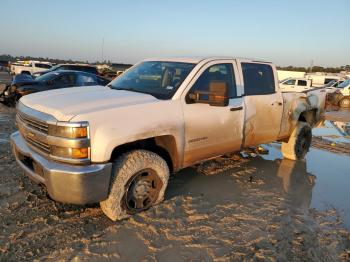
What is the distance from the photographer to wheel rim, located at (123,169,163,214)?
384 cm

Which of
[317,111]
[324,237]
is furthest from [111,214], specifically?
[317,111]

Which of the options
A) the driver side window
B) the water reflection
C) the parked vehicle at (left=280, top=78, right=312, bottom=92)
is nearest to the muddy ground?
the water reflection

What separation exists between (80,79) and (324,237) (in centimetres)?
1134

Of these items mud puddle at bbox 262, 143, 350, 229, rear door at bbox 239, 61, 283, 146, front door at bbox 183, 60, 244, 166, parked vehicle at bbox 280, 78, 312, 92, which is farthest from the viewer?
parked vehicle at bbox 280, 78, 312, 92

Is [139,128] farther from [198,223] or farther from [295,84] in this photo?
[295,84]

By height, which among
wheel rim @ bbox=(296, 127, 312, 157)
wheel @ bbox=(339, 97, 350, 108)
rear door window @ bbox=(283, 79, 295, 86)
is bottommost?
wheel @ bbox=(339, 97, 350, 108)

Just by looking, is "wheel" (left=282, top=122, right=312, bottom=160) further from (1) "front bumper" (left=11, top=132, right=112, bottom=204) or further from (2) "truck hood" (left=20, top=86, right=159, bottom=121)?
(1) "front bumper" (left=11, top=132, right=112, bottom=204)

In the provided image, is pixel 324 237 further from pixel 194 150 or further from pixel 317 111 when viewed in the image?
pixel 317 111

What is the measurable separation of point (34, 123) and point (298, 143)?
517cm

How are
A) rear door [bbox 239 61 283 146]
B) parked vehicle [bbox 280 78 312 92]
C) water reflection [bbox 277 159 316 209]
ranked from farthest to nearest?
parked vehicle [bbox 280 78 312 92], rear door [bbox 239 61 283 146], water reflection [bbox 277 159 316 209]

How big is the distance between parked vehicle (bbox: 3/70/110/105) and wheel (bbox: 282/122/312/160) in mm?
8604

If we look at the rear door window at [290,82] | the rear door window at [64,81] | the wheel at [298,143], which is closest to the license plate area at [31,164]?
the wheel at [298,143]

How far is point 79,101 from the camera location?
3684 millimetres

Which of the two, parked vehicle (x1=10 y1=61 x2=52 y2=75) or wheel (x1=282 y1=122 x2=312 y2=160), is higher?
parked vehicle (x1=10 y1=61 x2=52 y2=75)
